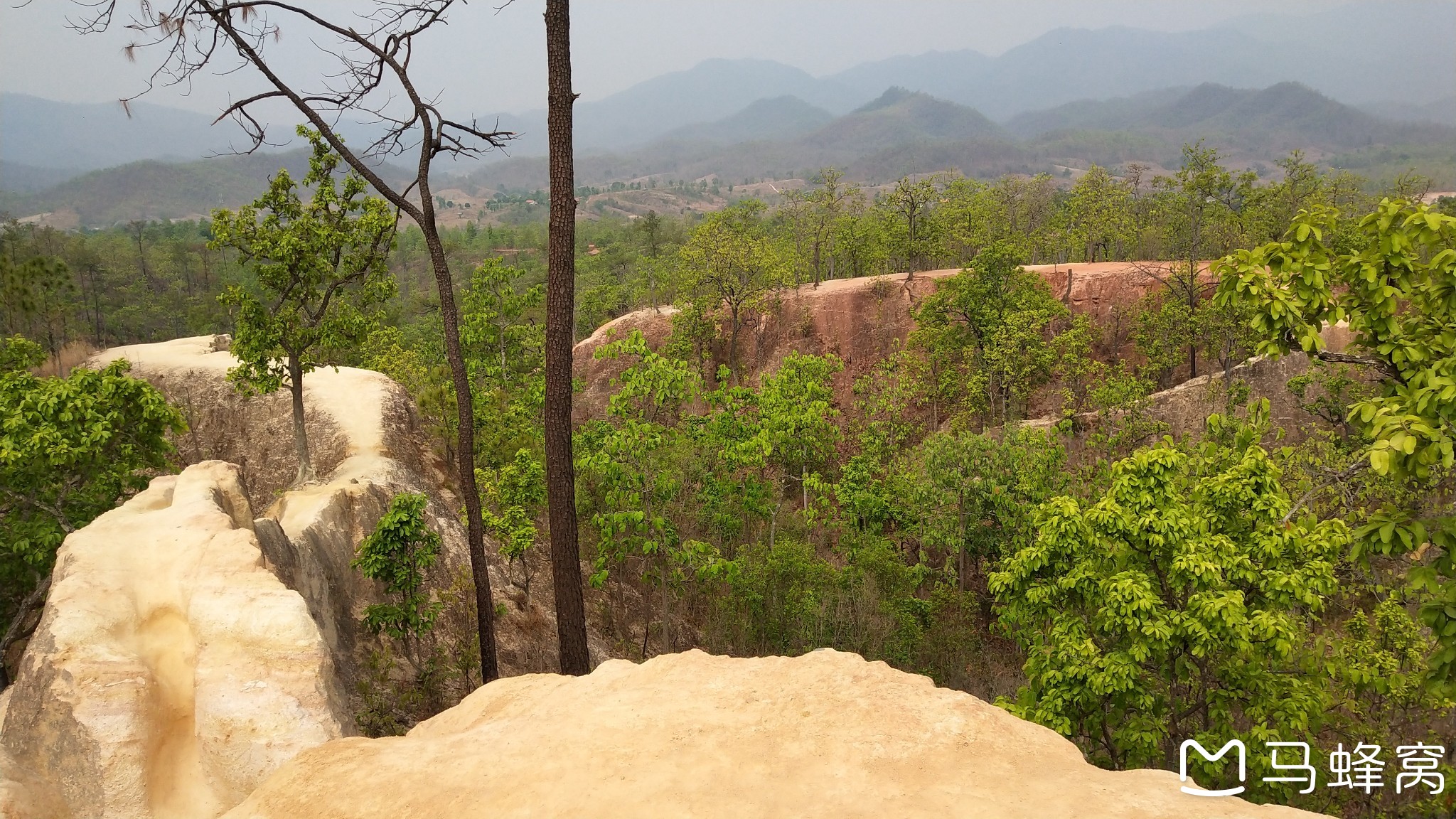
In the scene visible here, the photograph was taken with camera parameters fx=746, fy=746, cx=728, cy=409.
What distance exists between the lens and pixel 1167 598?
9.81 meters

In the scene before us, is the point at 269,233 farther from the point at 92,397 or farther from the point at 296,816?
the point at 296,816

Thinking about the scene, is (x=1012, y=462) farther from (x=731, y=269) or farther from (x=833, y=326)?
(x=731, y=269)

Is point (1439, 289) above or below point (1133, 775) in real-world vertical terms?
above

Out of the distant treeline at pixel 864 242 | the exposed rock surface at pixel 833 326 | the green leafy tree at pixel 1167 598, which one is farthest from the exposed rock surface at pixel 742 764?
the exposed rock surface at pixel 833 326

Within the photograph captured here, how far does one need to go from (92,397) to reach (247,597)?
24.3 ft

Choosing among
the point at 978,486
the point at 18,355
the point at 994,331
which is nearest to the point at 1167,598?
the point at 978,486

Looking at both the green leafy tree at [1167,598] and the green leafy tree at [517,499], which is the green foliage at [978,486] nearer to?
the green leafy tree at [517,499]

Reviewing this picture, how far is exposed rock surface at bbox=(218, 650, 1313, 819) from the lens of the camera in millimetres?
5273

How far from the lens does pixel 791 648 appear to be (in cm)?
1959

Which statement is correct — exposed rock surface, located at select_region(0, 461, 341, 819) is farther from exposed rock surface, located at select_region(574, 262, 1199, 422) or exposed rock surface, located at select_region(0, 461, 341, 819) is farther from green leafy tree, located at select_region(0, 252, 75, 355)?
exposed rock surface, located at select_region(574, 262, 1199, 422)

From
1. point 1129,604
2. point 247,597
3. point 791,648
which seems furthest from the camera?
point 791,648

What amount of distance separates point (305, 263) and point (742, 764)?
49.4ft

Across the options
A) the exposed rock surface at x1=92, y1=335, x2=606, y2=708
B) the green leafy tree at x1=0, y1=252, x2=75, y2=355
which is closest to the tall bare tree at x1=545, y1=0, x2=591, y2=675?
the exposed rock surface at x1=92, y1=335, x2=606, y2=708

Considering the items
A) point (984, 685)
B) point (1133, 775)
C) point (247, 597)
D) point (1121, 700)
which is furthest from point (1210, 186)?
point (247, 597)
